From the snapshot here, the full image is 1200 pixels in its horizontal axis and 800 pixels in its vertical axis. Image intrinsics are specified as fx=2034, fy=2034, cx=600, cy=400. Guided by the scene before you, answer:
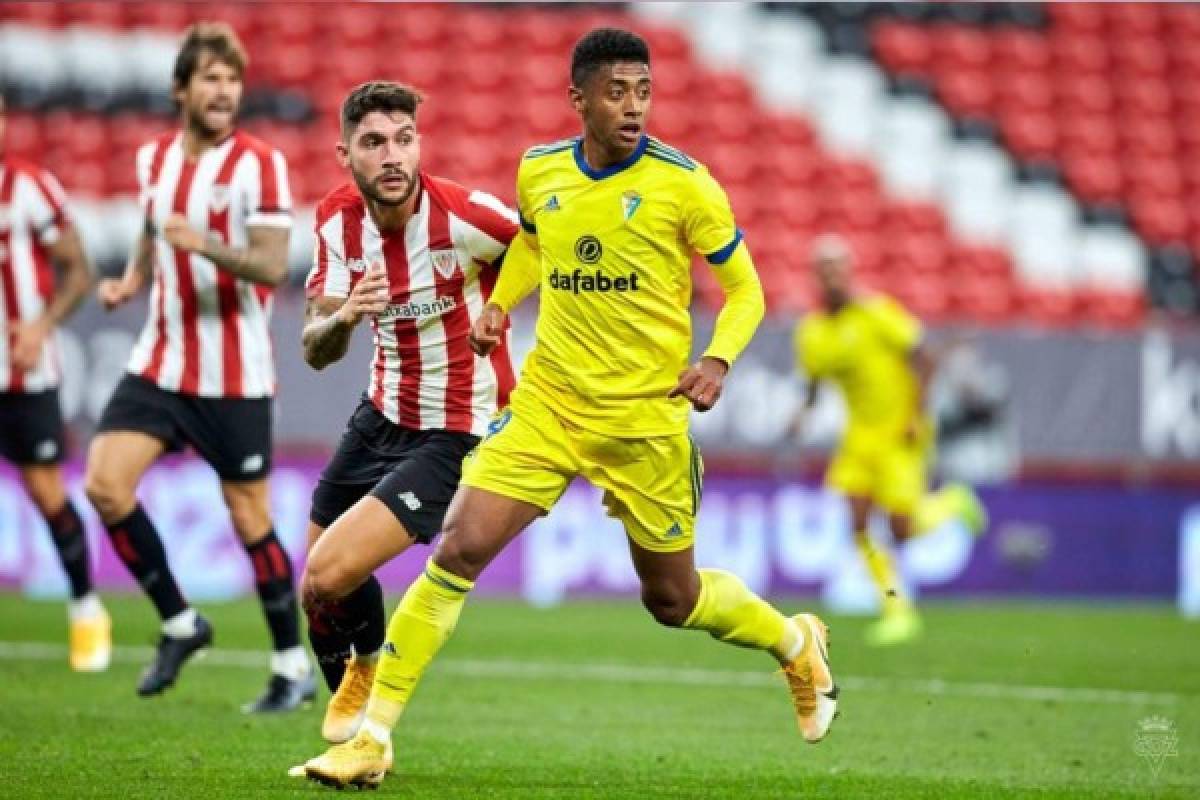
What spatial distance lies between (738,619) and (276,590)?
8.24 ft

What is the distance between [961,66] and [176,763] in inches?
561

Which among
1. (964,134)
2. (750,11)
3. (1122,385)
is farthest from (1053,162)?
(1122,385)

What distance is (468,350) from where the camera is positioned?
6.73 meters

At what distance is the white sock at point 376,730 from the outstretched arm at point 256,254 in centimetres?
246

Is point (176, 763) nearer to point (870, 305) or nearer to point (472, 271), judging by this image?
point (472, 271)

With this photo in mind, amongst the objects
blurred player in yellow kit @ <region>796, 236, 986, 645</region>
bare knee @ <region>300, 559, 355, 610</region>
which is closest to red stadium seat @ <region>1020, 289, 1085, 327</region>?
blurred player in yellow kit @ <region>796, 236, 986, 645</region>

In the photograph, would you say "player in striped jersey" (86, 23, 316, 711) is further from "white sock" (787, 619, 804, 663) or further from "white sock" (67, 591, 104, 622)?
"white sock" (787, 619, 804, 663)

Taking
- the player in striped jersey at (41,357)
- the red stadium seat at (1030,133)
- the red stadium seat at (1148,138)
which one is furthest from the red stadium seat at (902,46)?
the player in striped jersey at (41,357)

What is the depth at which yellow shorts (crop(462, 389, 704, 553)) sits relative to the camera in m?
6.16

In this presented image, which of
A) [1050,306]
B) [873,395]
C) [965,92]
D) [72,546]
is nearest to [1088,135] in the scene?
[965,92]

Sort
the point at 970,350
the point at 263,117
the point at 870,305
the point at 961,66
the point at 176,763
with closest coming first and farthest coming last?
the point at 176,763
the point at 870,305
the point at 970,350
the point at 263,117
the point at 961,66

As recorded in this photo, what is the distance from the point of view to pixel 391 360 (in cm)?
676

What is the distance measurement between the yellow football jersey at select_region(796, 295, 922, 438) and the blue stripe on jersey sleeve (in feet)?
23.2

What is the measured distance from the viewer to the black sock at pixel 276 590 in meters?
8.27
